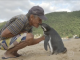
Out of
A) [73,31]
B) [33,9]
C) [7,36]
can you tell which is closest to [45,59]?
[7,36]

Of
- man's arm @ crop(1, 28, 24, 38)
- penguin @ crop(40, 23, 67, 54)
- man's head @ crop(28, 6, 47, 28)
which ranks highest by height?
man's head @ crop(28, 6, 47, 28)

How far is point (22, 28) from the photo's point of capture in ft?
9.43

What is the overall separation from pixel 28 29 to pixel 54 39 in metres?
0.79

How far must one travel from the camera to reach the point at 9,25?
280cm

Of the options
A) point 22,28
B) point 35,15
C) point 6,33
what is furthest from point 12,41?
point 35,15

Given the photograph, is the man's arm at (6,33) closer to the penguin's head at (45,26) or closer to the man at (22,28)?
the man at (22,28)

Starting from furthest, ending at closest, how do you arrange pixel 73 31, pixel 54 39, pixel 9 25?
pixel 73 31 < pixel 54 39 < pixel 9 25

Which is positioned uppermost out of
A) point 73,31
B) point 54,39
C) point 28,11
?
point 28,11

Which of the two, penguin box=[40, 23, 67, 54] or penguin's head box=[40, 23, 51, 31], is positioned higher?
penguin's head box=[40, 23, 51, 31]

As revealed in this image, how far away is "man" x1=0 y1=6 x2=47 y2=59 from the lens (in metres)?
2.72

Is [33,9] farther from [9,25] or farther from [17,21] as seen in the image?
[9,25]

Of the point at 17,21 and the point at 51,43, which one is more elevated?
the point at 17,21

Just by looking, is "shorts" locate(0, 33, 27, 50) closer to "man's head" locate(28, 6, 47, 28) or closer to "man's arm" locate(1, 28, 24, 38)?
"man's arm" locate(1, 28, 24, 38)

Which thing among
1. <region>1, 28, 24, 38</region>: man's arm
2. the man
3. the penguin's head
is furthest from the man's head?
<region>1, 28, 24, 38</region>: man's arm
